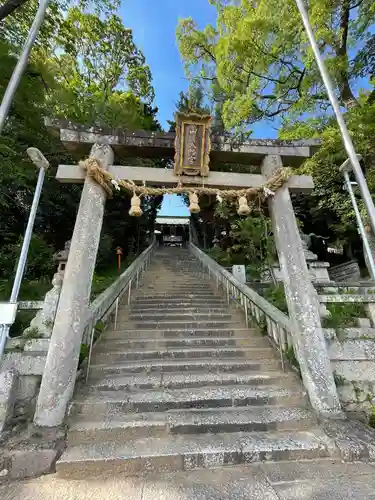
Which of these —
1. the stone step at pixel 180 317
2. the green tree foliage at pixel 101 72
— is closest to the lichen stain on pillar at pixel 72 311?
the stone step at pixel 180 317

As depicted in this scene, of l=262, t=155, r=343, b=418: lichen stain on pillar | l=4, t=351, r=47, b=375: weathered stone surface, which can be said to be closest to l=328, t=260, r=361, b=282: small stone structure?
l=262, t=155, r=343, b=418: lichen stain on pillar

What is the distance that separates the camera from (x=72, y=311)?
11.5 ft

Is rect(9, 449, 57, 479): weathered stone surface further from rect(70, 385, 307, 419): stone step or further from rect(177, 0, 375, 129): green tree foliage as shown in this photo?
rect(177, 0, 375, 129): green tree foliage

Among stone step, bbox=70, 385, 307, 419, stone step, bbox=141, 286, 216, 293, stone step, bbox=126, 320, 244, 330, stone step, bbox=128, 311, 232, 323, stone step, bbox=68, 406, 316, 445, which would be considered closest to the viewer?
stone step, bbox=68, 406, 316, 445

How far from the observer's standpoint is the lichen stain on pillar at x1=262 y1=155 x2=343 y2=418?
132 inches

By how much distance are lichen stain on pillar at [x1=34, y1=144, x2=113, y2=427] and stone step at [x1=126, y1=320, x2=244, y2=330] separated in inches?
94.4

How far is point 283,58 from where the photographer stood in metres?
10.6

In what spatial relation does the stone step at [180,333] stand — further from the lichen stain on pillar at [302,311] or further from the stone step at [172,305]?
the lichen stain on pillar at [302,311]

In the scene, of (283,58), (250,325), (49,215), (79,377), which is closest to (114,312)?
(79,377)

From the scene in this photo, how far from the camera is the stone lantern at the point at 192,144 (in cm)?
428

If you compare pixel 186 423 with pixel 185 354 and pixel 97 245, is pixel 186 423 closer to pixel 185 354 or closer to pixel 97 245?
pixel 185 354

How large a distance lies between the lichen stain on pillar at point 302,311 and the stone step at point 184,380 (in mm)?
434

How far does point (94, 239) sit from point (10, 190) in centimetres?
621

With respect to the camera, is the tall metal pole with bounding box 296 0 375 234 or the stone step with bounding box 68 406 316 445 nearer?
the stone step with bounding box 68 406 316 445
